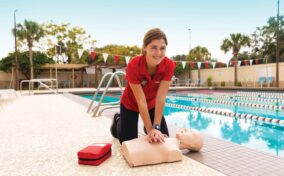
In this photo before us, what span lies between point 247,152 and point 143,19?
2495 cm

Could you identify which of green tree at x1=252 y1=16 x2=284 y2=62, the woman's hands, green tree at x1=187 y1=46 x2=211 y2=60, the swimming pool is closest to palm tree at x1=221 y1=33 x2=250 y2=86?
green tree at x1=252 y1=16 x2=284 y2=62

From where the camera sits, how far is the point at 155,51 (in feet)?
6.99

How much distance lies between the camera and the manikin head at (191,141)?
2.59 meters

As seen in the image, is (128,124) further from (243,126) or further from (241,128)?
(243,126)

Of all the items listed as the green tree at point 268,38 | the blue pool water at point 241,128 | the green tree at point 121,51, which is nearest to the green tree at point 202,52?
the green tree at point 268,38

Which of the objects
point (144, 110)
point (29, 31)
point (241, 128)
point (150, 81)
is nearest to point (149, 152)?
point (144, 110)

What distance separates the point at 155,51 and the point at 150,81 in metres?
0.32

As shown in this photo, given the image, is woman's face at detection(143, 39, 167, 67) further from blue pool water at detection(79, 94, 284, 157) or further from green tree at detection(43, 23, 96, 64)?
green tree at detection(43, 23, 96, 64)

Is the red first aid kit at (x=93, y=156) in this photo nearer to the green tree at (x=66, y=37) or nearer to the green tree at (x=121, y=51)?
the green tree at (x=66, y=37)

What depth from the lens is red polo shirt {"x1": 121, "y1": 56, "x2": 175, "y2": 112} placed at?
87.0 inches

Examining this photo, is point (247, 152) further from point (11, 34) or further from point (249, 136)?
point (11, 34)

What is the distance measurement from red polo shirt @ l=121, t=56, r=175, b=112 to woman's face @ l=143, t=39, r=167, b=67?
0.32ft

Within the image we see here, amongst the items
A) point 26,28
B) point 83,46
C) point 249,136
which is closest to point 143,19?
point 83,46

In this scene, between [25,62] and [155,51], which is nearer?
[155,51]
